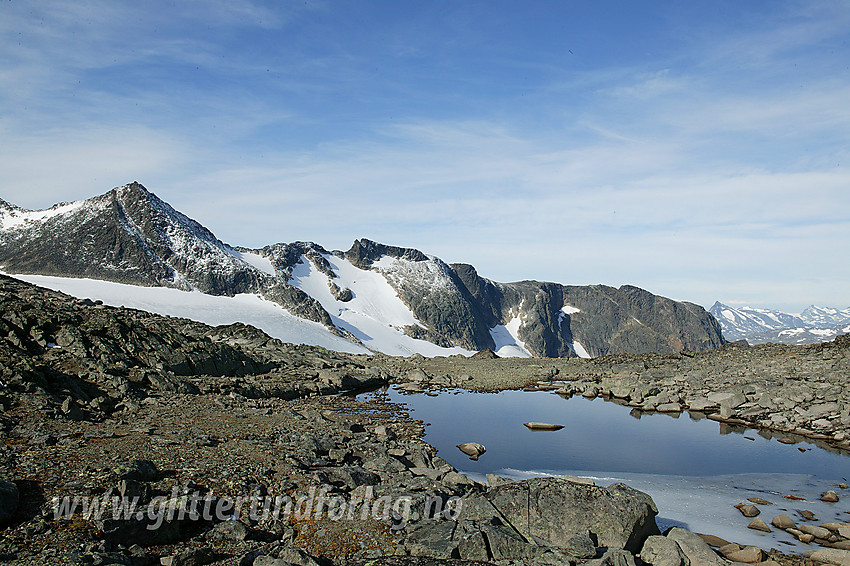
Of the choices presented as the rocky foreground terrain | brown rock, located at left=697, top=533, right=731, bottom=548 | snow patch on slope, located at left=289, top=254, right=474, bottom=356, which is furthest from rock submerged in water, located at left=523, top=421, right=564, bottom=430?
snow patch on slope, located at left=289, top=254, right=474, bottom=356

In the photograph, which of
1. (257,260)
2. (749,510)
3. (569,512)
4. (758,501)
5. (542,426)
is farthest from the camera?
(257,260)

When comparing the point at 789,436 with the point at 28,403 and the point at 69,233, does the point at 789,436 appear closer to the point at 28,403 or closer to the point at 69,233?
the point at 28,403

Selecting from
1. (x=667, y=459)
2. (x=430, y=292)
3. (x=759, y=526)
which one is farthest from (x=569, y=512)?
(x=430, y=292)

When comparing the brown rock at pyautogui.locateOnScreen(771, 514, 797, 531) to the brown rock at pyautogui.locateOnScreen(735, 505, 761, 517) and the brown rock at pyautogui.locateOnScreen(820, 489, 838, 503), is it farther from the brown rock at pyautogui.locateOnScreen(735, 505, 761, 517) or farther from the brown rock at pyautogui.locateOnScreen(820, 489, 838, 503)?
the brown rock at pyautogui.locateOnScreen(820, 489, 838, 503)

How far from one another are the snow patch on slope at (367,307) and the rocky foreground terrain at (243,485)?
101 meters

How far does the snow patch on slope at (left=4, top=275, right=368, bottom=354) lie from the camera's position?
95.0 m

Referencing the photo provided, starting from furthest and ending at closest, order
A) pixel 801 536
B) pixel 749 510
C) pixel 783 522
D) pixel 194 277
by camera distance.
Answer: pixel 194 277 < pixel 749 510 < pixel 783 522 < pixel 801 536

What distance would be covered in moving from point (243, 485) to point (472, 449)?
12272 mm

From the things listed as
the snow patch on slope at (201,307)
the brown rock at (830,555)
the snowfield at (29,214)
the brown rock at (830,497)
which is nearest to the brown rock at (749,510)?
the brown rock at (830,497)

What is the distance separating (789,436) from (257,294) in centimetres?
11811

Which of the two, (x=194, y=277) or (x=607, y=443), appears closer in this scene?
(x=607, y=443)

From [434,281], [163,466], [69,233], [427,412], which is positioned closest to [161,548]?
[163,466]

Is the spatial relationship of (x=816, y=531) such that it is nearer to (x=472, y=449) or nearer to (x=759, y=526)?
(x=759, y=526)

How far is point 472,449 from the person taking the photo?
74.0 feet
